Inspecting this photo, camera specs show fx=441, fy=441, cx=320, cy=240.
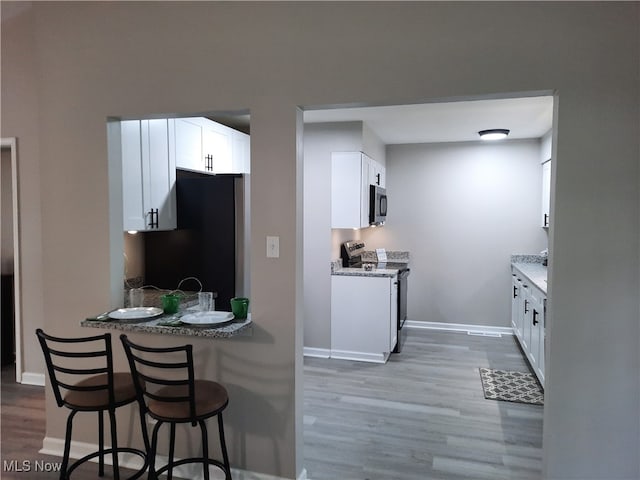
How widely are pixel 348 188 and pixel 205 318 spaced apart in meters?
2.60

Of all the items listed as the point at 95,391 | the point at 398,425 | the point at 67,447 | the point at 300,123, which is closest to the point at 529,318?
the point at 398,425

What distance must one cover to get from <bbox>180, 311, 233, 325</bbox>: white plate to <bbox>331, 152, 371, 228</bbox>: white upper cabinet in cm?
238

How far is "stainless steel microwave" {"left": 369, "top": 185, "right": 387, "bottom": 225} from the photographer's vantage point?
4977 millimetres

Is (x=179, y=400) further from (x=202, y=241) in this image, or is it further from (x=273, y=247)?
(x=202, y=241)

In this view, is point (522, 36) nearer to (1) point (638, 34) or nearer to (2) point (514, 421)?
(1) point (638, 34)

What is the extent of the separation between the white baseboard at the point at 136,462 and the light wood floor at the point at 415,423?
1.24 feet

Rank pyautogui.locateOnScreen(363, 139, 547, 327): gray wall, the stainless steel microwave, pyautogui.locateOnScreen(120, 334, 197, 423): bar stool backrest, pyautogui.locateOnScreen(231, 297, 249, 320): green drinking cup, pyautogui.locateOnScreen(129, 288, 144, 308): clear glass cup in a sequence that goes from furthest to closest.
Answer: pyautogui.locateOnScreen(363, 139, 547, 327): gray wall
the stainless steel microwave
pyautogui.locateOnScreen(129, 288, 144, 308): clear glass cup
pyautogui.locateOnScreen(231, 297, 249, 320): green drinking cup
pyautogui.locateOnScreen(120, 334, 197, 423): bar stool backrest

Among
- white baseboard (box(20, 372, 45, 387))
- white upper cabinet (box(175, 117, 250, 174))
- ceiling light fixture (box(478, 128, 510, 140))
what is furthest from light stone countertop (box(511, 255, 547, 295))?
white baseboard (box(20, 372, 45, 387))

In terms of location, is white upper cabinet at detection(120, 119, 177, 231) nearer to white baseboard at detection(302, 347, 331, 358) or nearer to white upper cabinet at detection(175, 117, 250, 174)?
white upper cabinet at detection(175, 117, 250, 174)

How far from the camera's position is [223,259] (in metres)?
3.39

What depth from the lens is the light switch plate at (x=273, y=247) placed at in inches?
94.8

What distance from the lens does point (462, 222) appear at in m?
5.93

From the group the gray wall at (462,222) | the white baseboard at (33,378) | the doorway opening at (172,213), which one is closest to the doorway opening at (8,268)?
the white baseboard at (33,378)

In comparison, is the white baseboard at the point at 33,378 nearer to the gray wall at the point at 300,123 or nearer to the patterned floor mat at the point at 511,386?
the gray wall at the point at 300,123
